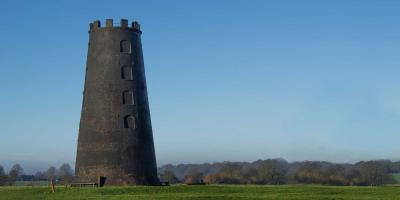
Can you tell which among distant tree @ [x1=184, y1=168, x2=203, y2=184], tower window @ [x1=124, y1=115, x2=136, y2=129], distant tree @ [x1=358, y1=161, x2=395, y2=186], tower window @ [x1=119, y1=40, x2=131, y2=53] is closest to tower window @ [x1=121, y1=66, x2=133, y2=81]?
tower window @ [x1=119, y1=40, x2=131, y2=53]

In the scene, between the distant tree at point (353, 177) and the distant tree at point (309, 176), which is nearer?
the distant tree at point (309, 176)

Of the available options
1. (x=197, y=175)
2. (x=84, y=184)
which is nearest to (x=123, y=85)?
(x=84, y=184)

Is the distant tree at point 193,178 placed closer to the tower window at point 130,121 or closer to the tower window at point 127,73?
the tower window at point 130,121

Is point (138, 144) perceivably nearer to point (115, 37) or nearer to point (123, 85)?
point (123, 85)

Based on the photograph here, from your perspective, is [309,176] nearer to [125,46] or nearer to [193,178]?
[193,178]

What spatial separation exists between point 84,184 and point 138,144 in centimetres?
483

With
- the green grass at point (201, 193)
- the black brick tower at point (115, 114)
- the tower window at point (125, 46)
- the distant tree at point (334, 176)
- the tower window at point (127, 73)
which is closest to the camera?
the green grass at point (201, 193)

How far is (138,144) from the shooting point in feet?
153

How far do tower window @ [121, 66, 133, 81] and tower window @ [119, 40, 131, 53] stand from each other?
1.30m

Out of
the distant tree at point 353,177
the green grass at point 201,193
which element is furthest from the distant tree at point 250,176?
the green grass at point 201,193

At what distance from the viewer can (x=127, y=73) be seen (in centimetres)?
4728

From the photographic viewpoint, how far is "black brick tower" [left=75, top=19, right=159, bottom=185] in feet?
150

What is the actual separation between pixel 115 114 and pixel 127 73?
10.9 ft

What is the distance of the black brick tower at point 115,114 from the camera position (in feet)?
150
